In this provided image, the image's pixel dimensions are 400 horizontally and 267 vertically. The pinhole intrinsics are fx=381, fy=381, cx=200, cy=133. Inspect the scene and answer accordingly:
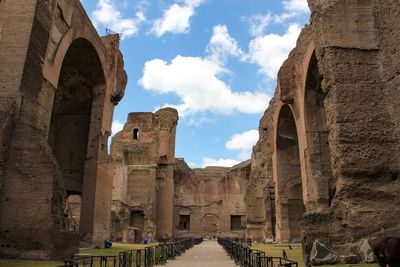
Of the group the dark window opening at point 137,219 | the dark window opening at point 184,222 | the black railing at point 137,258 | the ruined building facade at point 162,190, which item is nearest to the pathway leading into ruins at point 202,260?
the black railing at point 137,258

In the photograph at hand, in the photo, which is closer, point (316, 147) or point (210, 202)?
point (316, 147)

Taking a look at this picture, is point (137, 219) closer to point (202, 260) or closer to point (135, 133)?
point (135, 133)

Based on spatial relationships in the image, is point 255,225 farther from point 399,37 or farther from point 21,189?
point 399,37

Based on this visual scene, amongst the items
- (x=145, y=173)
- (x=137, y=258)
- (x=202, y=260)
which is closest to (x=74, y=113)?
(x=202, y=260)

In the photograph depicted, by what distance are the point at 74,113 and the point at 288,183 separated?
36.7ft

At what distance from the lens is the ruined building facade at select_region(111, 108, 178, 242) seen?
30547 mm

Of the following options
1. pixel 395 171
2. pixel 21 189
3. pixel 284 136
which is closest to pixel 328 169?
pixel 284 136

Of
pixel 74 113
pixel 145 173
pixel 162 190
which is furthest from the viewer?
pixel 162 190

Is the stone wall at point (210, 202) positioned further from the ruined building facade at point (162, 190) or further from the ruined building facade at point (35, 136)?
the ruined building facade at point (35, 136)

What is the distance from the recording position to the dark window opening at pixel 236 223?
1588 inches

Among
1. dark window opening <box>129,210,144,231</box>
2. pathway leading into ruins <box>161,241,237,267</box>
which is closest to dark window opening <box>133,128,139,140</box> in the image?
dark window opening <box>129,210,144,231</box>

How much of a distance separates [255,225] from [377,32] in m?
18.5

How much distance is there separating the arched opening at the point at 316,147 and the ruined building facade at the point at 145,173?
1810 cm

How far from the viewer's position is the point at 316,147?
14570 mm
